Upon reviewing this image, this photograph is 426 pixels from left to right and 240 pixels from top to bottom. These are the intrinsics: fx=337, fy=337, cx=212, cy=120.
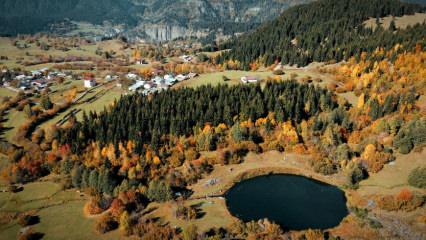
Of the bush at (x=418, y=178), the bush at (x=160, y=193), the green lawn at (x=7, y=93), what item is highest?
the green lawn at (x=7, y=93)

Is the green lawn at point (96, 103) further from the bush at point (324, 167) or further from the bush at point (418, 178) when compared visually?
the bush at point (418, 178)

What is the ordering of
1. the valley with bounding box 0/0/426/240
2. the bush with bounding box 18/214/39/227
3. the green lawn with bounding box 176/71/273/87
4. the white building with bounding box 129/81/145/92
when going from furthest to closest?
the green lawn with bounding box 176/71/273/87, the white building with bounding box 129/81/145/92, the bush with bounding box 18/214/39/227, the valley with bounding box 0/0/426/240

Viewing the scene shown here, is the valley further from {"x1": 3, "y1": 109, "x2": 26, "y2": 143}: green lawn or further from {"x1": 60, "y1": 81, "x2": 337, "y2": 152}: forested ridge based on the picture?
{"x1": 3, "y1": 109, "x2": 26, "y2": 143}: green lawn

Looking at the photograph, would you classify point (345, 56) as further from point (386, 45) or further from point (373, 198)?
point (373, 198)

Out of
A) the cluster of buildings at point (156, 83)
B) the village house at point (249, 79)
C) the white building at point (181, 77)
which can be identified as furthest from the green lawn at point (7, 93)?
the village house at point (249, 79)

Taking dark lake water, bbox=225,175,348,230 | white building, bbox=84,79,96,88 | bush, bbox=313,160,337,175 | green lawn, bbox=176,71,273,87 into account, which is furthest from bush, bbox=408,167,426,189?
white building, bbox=84,79,96,88

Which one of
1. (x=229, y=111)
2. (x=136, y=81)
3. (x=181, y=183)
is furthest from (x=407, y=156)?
(x=136, y=81)
